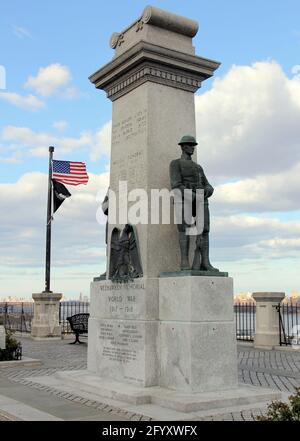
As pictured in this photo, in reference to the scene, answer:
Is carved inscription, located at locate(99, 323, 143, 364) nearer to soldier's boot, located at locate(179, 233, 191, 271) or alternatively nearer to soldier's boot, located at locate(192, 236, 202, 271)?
soldier's boot, located at locate(179, 233, 191, 271)

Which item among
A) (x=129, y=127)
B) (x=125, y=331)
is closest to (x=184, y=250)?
(x=125, y=331)

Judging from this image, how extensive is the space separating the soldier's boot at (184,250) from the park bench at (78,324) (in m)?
11.1

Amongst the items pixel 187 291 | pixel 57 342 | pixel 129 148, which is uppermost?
pixel 129 148

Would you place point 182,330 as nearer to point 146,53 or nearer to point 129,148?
point 129,148

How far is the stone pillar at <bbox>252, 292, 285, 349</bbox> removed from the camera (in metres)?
17.5

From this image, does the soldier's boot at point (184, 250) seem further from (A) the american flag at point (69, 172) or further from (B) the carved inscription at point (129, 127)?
(A) the american flag at point (69, 172)

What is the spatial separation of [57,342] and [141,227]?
12220mm

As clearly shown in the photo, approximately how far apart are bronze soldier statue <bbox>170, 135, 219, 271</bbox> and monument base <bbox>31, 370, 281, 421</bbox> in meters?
1.94

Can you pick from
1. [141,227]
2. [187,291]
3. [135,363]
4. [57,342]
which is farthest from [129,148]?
[57,342]

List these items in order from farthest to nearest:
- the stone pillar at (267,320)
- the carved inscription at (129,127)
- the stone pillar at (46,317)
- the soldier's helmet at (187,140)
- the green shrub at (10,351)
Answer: the stone pillar at (46,317)
the stone pillar at (267,320)
the green shrub at (10,351)
the carved inscription at (129,127)
the soldier's helmet at (187,140)

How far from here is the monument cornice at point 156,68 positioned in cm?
930

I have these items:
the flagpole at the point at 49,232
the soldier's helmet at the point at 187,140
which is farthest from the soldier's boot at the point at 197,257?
the flagpole at the point at 49,232

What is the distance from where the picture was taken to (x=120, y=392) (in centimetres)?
809
